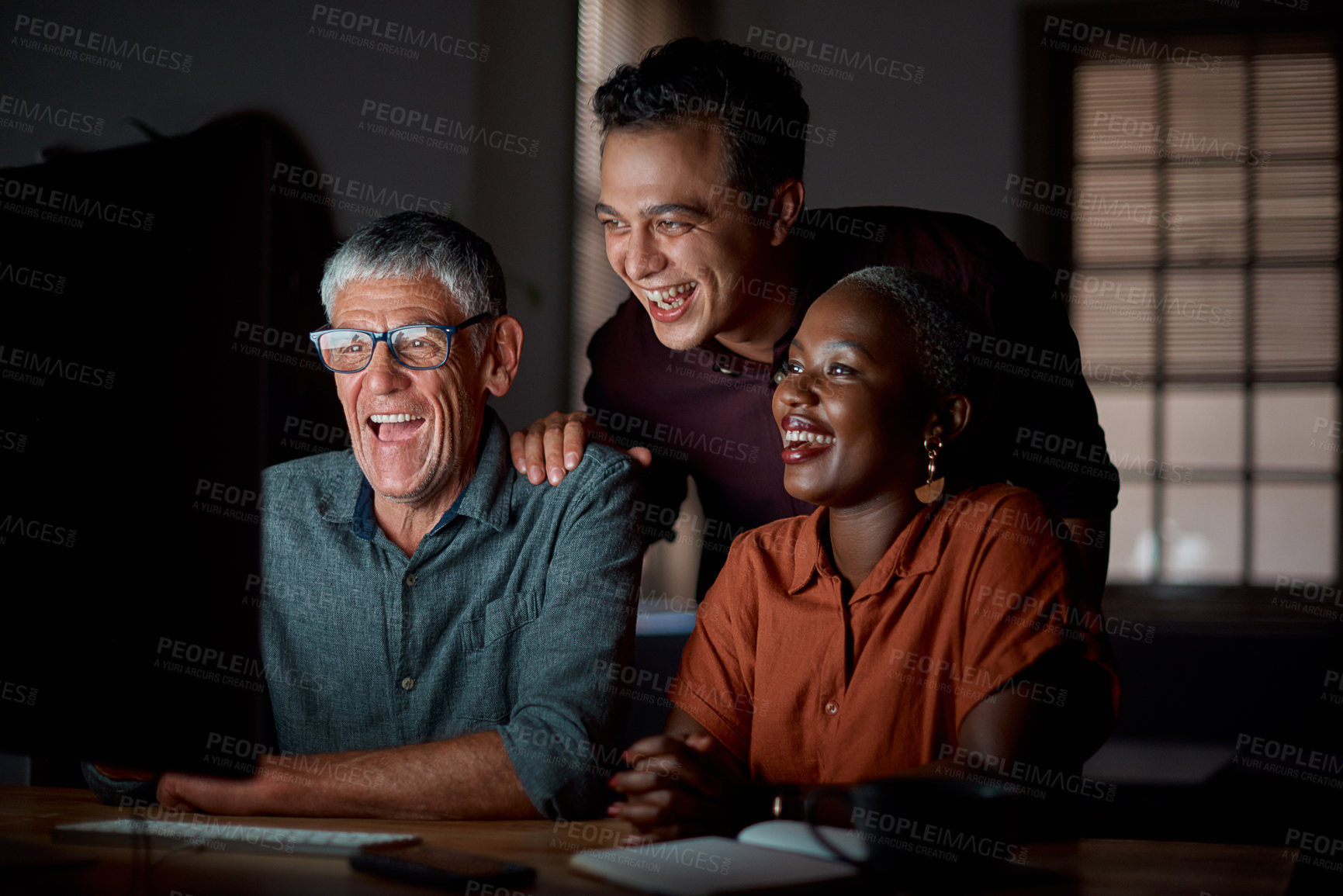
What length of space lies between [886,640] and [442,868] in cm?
70

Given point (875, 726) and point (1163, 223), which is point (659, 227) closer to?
point (875, 726)

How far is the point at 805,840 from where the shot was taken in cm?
103

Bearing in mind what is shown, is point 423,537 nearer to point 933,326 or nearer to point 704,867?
point 933,326

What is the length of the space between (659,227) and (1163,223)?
8.86 feet

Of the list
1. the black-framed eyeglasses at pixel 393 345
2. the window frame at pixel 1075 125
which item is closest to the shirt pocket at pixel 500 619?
the black-framed eyeglasses at pixel 393 345

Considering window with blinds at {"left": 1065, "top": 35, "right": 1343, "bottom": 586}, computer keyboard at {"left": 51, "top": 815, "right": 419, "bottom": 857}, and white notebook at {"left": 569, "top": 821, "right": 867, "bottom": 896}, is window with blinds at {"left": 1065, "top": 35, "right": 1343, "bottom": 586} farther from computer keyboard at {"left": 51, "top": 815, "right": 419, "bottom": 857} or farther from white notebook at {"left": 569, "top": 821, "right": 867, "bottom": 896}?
computer keyboard at {"left": 51, "top": 815, "right": 419, "bottom": 857}

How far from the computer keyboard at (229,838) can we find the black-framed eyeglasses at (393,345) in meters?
0.85

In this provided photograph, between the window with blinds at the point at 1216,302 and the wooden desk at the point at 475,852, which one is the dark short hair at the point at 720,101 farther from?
the window with blinds at the point at 1216,302

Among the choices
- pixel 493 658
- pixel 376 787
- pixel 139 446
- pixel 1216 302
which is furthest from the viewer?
pixel 1216 302

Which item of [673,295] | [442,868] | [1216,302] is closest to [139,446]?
[442,868]

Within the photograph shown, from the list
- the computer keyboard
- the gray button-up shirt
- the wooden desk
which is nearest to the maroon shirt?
the gray button-up shirt

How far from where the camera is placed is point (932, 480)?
60.5 inches

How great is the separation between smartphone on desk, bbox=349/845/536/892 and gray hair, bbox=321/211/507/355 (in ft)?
3.43

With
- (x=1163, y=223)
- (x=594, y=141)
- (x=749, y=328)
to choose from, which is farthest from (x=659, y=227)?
(x=1163, y=223)
